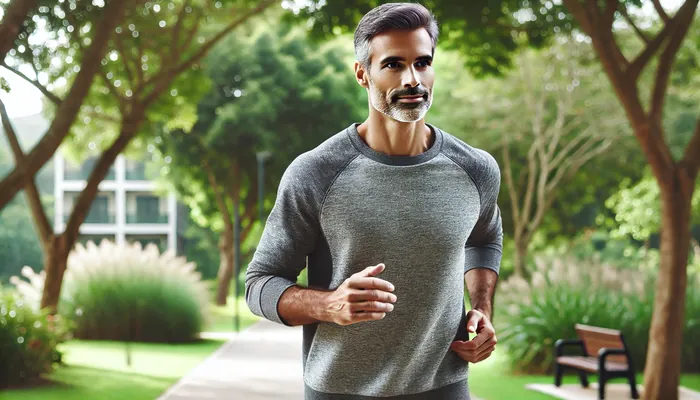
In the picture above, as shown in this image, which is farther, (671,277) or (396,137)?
(671,277)

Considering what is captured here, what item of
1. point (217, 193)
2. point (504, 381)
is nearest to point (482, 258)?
point (504, 381)

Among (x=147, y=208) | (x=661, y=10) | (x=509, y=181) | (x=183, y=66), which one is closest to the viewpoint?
(x=661, y=10)

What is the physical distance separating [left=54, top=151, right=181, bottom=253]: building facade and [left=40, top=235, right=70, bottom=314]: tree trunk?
105 feet

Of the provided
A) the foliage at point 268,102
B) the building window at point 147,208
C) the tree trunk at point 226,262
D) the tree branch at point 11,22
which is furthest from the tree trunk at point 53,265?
the building window at point 147,208

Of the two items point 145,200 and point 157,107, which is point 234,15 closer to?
point 157,107

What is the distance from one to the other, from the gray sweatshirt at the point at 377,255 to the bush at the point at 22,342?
28.2 ft

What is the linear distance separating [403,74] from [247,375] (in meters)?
9.96

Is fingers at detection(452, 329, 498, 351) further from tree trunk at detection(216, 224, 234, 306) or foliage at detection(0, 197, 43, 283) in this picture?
tree trunk at detection(216, 224, 234, 306)

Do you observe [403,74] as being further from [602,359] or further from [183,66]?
[183,66]

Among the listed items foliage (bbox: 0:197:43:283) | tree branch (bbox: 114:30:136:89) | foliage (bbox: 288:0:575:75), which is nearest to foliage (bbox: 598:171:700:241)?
foliage (bbox: 288:0:575:75)

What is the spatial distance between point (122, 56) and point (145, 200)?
34819 mm

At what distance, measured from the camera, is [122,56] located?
41.2ft

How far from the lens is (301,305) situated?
186 cm

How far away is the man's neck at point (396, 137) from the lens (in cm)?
201
